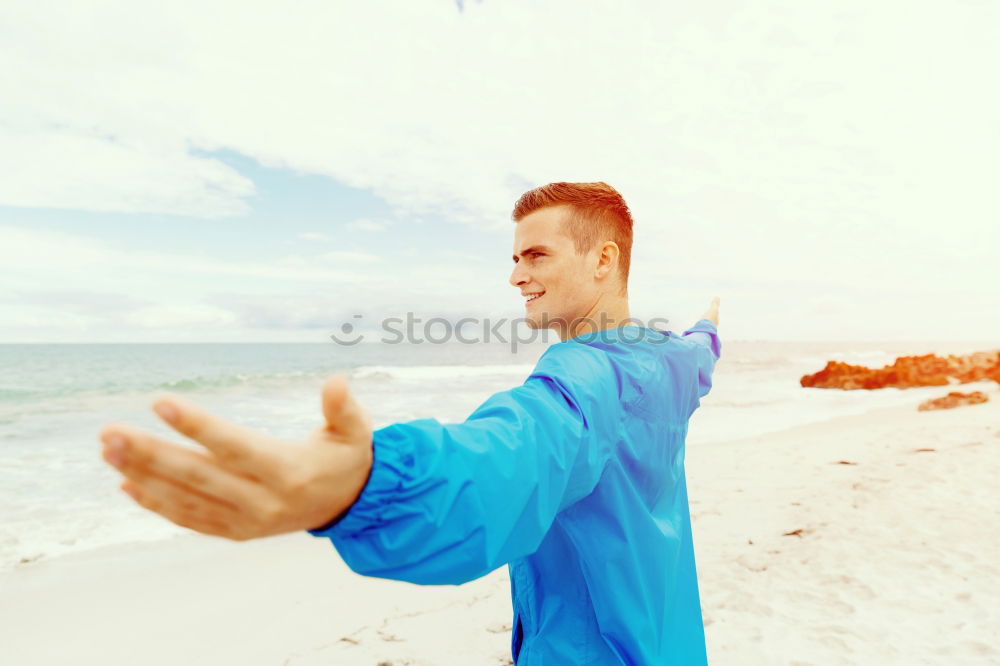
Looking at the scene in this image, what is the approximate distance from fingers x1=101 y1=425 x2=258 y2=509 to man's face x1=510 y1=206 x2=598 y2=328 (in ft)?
3.56

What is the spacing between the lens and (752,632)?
156 inches

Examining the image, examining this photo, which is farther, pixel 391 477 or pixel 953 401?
pixel 953 401

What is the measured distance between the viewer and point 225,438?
67 cm

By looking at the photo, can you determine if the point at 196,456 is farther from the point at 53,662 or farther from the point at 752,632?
the point at 53,662

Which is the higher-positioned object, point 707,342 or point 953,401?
point 707,342

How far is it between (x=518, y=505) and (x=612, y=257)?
99 centimetres

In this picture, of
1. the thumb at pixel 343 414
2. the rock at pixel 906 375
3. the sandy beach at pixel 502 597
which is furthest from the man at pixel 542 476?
the rock at pixel 906 375

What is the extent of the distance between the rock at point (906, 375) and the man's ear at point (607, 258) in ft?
83.5

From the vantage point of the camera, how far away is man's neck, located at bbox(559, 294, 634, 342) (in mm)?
1669

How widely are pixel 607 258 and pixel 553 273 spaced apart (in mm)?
188

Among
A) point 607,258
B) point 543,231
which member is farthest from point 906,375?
point 543,231

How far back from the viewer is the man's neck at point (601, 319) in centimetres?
167

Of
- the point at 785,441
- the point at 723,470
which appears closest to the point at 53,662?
the point at 723,470

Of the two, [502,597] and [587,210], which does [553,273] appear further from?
[502,597]
